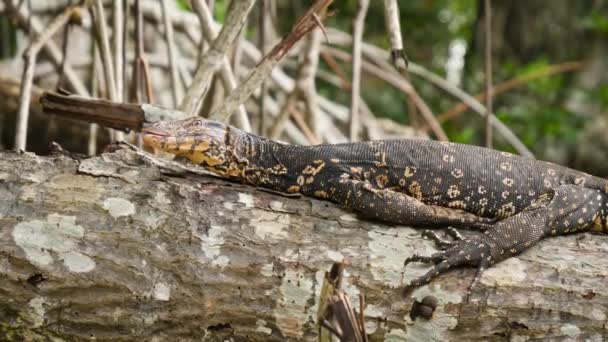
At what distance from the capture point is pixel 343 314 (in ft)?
6.95

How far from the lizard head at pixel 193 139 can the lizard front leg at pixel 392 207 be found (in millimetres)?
711

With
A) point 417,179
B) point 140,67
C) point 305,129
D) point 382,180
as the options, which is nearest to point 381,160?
point 382,180

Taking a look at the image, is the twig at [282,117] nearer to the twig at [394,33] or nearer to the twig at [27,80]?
the twig at [27,80]

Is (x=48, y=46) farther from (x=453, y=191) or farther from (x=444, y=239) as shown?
(x=444, y=239)

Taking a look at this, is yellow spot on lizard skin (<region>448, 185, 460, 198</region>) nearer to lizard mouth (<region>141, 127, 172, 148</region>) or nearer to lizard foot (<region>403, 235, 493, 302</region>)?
lizard foot (<region>403, 235, 493, 302</region>)

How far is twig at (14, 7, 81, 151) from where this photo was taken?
445cm

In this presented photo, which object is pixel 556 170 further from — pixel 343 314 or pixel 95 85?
pixel 95 85

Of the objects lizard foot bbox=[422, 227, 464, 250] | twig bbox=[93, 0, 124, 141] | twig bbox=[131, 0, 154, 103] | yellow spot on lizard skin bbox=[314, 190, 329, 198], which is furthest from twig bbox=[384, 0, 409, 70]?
twig bbox=[93, 0, 124, 141]

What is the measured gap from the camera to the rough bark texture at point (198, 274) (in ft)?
10.3

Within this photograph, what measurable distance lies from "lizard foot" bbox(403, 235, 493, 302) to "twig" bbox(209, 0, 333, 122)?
1.55m

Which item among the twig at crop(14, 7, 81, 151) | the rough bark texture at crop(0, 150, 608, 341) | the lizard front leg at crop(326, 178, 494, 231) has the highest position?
the twig at crop(14, 7, 81, 151)

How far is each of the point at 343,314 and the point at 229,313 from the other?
123 cm

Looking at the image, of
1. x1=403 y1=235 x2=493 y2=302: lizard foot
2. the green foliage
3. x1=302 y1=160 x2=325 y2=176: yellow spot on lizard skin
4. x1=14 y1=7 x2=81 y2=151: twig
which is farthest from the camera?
the green foliage

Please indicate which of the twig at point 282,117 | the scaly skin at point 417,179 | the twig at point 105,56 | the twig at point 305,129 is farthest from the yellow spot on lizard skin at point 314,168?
the twig at point 305,129
